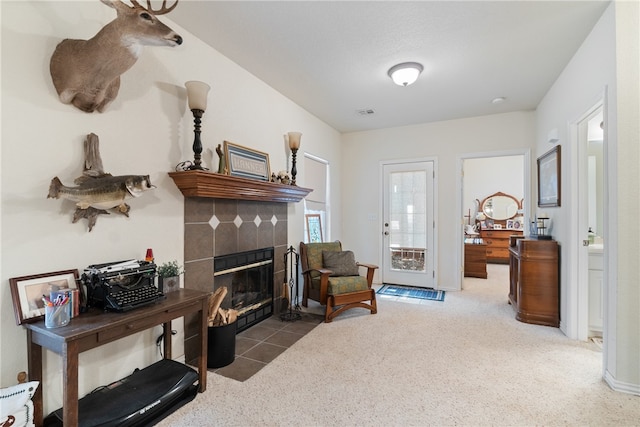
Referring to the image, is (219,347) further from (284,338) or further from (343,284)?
(343,284)

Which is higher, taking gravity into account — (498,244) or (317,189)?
(317,189)

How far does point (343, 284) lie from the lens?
11.0 ft

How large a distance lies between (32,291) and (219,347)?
123 centimetres

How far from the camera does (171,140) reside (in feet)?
7.47

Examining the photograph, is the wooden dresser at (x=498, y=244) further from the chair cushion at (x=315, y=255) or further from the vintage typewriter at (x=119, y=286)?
the vintage typewriter at (x=119, y=286)

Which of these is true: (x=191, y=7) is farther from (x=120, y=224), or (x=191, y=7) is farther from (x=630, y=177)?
(x=630, y=177)

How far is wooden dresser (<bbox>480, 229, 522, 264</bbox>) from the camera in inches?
280

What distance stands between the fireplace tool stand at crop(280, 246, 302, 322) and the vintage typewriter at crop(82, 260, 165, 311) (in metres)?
1.81

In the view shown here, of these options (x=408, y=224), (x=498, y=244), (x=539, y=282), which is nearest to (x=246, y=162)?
(x=408, y=224)

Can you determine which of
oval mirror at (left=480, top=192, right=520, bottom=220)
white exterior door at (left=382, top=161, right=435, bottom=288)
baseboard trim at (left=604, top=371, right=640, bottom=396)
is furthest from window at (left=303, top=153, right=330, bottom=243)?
oval mirror at (left=480, top=192, right=520, bottom=220)

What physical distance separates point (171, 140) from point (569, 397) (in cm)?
325

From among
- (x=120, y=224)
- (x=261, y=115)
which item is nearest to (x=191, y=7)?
(x=261, y=115)

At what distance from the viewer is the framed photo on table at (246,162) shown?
2.73m

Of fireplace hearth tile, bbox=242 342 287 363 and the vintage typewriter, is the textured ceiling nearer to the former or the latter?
the vintage typewriter
